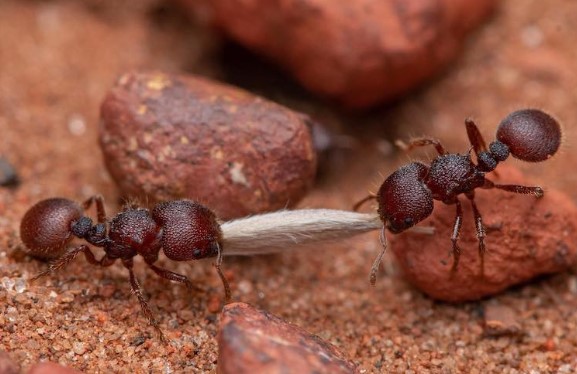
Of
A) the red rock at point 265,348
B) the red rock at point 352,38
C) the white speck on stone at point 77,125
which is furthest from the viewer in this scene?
the white speck on stone at point 77,125

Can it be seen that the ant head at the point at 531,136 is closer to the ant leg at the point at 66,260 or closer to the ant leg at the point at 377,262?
the ant leg at the point at 377,262

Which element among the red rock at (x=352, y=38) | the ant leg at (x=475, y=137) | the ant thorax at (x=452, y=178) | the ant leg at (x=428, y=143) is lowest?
the ant thorax at (x=452, y=178)

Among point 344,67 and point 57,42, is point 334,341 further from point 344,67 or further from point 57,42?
point 57,42

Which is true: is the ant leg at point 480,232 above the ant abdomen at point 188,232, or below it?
above

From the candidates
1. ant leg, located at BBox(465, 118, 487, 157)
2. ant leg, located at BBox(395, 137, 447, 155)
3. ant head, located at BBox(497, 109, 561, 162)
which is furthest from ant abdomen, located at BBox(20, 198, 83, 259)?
ant head, located at BBox(497, 109, 561, 162)

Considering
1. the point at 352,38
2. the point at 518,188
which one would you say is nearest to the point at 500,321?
the point at 518,188

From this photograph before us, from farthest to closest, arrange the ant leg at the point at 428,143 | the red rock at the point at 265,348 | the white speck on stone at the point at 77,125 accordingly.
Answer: the white speck on stone at the point at 77,125
the ant leg at the point at 428,143
the red rock at the point at 265,348

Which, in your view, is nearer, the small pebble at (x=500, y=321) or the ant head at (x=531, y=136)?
the small pebble at (x=500, y=321)

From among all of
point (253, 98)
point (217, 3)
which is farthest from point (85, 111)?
point (253, 98)

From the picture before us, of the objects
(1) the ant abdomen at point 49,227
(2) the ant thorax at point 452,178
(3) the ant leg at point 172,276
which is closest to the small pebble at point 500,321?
(2) the ant thorax at point 452,178
